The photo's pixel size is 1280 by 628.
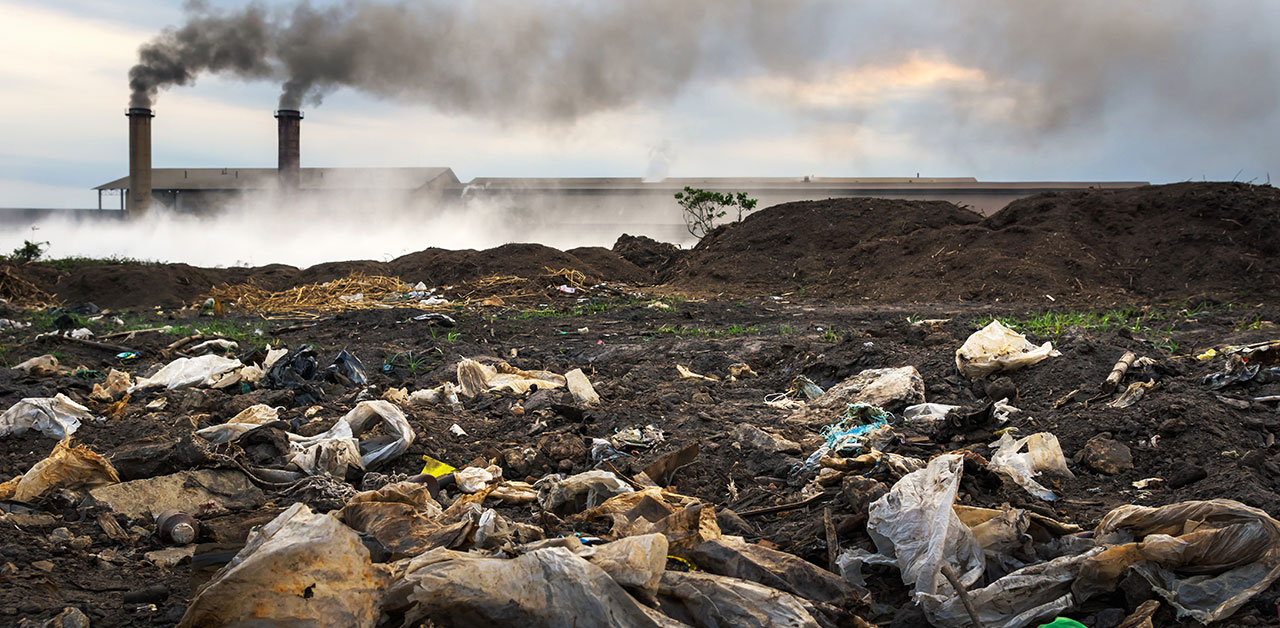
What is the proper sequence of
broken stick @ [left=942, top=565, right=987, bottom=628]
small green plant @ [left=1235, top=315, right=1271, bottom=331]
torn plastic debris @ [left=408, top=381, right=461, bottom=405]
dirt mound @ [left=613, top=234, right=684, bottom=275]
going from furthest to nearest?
dirt mound @ [left=613, top=234, right=684, bottom=275] → small green plant @ [left=1235, top=315, right=1271, bottom=331] → torn plastic debris @ [left=408, top=381, right=461, bottom=405] → broken stick @ [left=942, top=565, right=987, bottom=628]

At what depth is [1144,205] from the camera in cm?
1620

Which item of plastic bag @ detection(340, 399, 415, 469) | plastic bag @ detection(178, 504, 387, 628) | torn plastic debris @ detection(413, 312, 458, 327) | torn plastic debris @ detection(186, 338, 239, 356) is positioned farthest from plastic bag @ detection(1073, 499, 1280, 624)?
torn plastic debris @ detection(413, 312, 458, 327)

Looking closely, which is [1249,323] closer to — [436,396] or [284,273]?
[436,396]

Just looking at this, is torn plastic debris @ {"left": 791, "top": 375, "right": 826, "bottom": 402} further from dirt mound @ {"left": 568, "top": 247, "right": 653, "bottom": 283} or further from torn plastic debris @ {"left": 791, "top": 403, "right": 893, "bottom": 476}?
dirt mound @ {"left": 568, "top": 247, "right": 653, "bottom": 283}

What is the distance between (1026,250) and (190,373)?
13.8m

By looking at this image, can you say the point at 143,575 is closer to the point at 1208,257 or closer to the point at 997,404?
the point at 997,404

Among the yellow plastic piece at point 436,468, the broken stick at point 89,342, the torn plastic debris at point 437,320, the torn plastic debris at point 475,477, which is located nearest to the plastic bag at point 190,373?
the broken stick at point 89,342

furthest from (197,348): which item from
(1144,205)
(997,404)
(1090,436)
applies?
(1144,205)

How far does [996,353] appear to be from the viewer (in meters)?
5.43

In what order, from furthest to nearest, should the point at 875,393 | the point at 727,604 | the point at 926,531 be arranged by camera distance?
the point at 875,393 → the point at 926,531 → the point at 727,604

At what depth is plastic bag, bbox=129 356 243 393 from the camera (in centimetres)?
564

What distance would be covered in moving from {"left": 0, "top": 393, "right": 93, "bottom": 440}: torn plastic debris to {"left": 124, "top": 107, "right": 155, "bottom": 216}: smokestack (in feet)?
79.4

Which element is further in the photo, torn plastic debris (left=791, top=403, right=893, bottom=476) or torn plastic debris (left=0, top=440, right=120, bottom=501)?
torn plastic debris (left=791, top=403, right=893, bottom=476)

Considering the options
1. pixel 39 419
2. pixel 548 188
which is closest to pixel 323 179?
pixel 548 188
